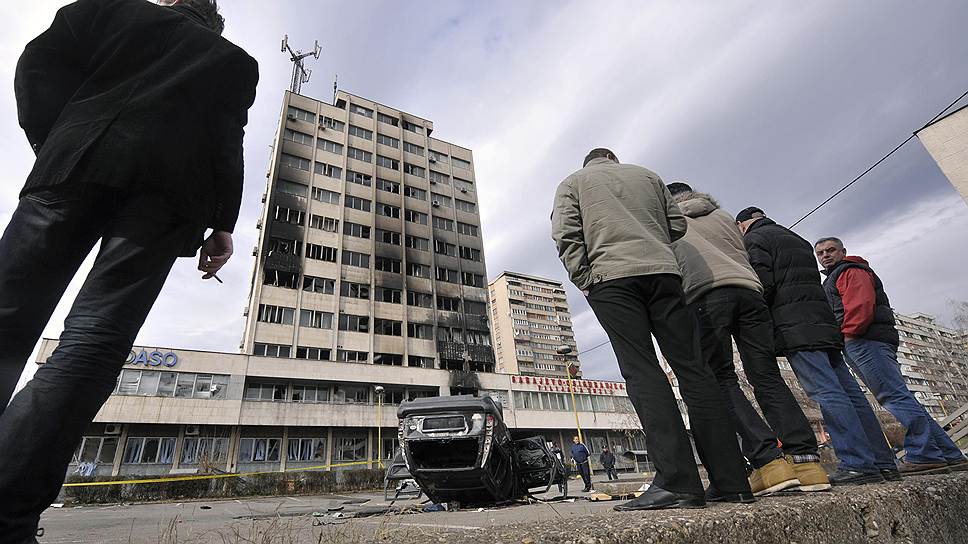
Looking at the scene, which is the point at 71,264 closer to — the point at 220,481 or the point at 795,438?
the point at 795,438

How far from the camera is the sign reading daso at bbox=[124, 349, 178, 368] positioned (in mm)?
26609

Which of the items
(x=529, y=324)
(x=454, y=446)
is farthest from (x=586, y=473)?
(x=529, y=324)

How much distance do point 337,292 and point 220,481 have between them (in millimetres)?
17650

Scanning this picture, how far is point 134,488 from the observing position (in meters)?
17.3

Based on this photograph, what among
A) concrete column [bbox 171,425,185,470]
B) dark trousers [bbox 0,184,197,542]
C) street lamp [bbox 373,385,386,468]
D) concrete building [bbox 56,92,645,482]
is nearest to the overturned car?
dark trousers [bbox 0,184,197,542]

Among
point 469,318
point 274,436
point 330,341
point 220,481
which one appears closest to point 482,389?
point 469,318

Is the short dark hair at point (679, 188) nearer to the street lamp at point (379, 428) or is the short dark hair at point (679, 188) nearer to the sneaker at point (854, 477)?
the sneaker at point (854, 477)

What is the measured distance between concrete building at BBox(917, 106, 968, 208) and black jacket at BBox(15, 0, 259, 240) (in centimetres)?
2255

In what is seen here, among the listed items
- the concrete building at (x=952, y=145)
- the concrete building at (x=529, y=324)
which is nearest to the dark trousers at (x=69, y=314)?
the concrete building at (x=952, y=145)

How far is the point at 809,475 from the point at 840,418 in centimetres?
102

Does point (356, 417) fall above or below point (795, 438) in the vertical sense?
above

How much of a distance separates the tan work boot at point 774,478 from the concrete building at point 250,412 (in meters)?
20.7

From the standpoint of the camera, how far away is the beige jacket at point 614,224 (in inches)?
90.5

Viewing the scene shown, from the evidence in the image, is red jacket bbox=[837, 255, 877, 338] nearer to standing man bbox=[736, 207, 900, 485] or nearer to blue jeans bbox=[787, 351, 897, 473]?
standing man bbox=[736, 207, 900, 485]
